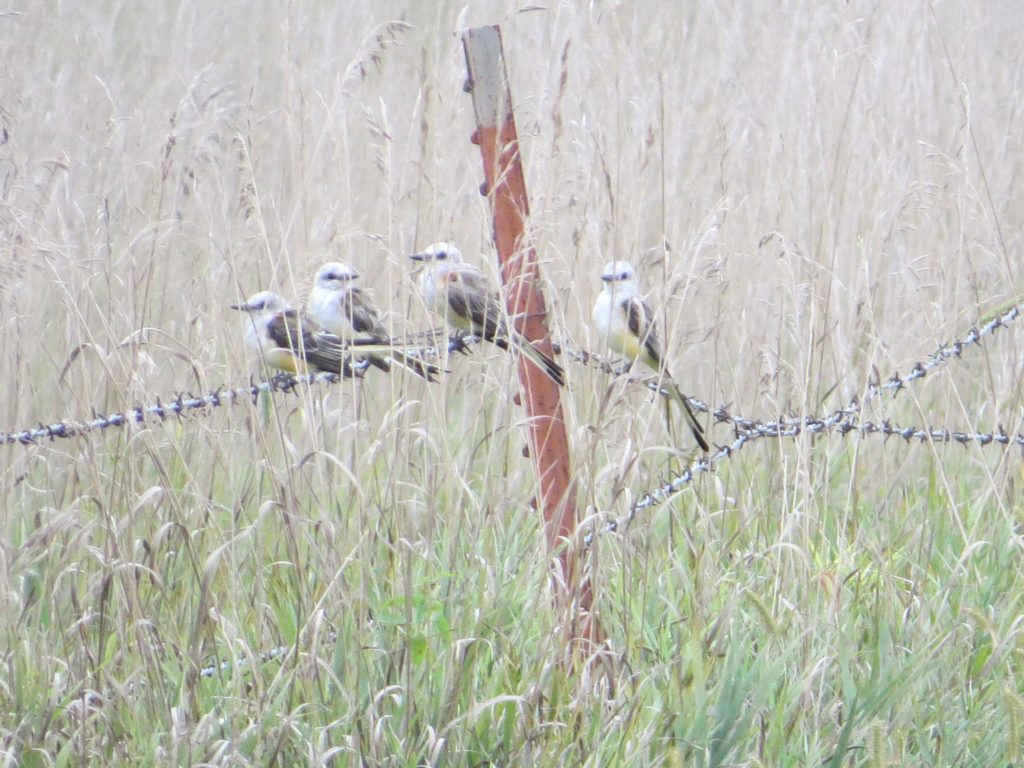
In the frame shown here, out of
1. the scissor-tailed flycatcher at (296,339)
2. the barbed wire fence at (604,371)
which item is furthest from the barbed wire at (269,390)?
the scissor-tailed flycatcher at (296,339)

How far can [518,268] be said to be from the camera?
254 centimetres

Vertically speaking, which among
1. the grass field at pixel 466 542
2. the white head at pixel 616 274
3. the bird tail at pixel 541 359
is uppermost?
the white head at pixel 616 274

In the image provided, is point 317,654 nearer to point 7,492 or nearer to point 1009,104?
point 7,492

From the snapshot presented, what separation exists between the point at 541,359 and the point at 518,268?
185mm

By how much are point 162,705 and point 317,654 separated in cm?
29

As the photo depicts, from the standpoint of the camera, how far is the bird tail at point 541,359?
253 cm

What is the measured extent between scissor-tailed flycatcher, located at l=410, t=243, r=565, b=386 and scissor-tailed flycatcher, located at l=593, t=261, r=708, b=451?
175 mm

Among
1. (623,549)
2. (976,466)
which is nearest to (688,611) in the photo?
(623,549)

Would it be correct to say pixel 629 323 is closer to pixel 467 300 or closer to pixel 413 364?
pixel 467 300

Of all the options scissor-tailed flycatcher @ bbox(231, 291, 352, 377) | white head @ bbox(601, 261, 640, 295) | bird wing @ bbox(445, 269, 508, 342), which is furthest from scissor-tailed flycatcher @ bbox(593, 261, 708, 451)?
scissor-tailed flycatcher @ bbox(231, 291, 352, 377)

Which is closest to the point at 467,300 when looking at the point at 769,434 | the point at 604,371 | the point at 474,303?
Answer: the point at 604,371

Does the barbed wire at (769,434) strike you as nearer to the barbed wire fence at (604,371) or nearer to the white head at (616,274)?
the barbed wire fence at (604,371)

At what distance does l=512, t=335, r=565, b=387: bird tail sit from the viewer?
8.29 feet

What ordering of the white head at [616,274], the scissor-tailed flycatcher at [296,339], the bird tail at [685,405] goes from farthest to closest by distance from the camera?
the scissor-tailed flycatcher at [296,339] → the bird tail at [685,405] → the white head at [616,274]
